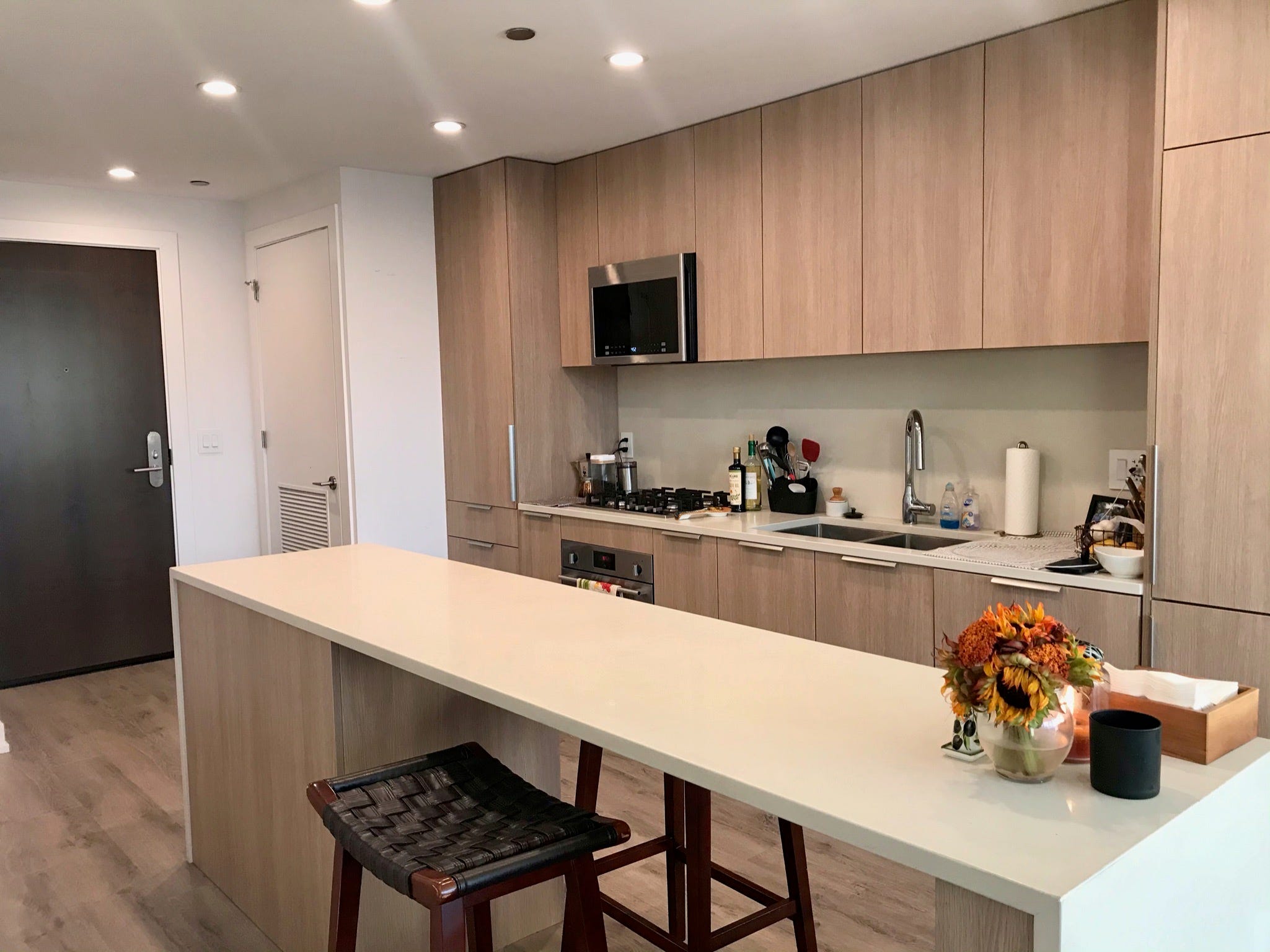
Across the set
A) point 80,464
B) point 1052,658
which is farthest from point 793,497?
point 80,464

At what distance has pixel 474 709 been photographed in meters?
2.47

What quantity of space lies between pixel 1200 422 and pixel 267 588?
2371 millimetres

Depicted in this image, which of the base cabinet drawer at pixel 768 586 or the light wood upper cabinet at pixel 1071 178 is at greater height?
the light wood upper cabinet at pixel 1071 178

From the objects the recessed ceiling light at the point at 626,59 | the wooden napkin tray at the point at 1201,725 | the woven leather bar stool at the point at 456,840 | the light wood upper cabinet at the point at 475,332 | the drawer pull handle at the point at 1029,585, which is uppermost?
the recessed ceiling light at the point at 626,59

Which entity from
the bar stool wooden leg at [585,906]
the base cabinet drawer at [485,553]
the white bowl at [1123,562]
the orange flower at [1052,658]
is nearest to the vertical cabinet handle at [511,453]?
the base cabinet drawer at [485,553]

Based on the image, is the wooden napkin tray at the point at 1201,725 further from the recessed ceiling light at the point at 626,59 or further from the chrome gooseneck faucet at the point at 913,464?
the recessed ceiling light at the point at 626,59

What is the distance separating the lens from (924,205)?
329 cm

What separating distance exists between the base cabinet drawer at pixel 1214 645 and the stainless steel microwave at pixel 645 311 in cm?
211

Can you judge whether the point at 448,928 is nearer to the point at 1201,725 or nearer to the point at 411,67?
the point at 1201,725

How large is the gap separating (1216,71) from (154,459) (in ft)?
16.2

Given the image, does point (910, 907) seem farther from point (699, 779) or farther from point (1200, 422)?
point (699, 779)

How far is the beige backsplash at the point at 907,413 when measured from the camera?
326 cm

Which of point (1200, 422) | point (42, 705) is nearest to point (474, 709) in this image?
point (1200, 422)

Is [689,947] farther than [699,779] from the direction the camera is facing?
Yes
